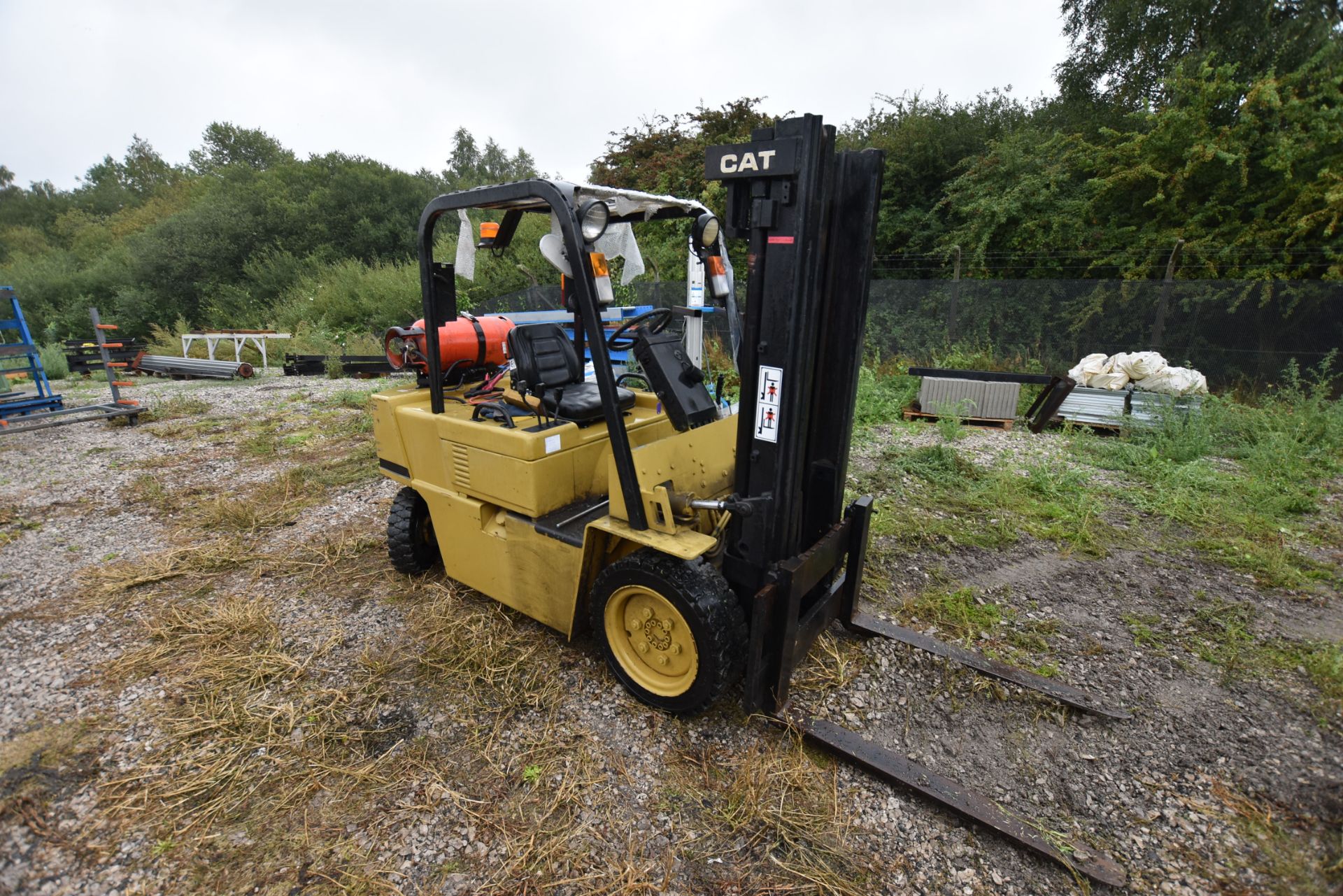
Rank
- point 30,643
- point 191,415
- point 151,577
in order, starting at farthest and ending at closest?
point 191,415, point 151,577, point 30,643

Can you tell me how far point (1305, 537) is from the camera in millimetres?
Answer: 4809

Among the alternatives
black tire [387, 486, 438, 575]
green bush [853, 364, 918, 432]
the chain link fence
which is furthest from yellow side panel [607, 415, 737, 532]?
green bush [853, 364, 918, 432]

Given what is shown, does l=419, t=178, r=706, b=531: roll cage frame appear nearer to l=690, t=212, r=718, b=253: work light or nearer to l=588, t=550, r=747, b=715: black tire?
l=588, t=550, r=747, b=715: black tire

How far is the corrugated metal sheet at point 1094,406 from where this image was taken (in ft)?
26.2

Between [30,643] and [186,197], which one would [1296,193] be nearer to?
[30,643]

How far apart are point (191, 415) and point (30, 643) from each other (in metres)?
7.78

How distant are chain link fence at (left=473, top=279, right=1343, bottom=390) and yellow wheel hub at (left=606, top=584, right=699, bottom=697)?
18.3ft

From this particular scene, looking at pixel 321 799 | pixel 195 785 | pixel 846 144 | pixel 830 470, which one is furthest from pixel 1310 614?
pixel 846 144

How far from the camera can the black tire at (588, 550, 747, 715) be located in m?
2.65

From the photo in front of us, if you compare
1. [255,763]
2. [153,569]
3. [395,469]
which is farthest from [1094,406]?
[153,569]

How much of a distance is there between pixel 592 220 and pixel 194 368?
1634 cm

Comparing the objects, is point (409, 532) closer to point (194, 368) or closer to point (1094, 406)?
point (1094, 406)

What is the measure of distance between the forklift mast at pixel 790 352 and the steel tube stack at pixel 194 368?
1541 cm

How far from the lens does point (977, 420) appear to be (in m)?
8.59
